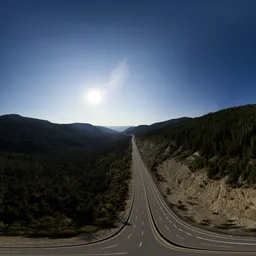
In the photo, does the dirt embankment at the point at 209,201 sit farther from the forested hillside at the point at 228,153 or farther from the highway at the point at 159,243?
the highway at the point at 159,243

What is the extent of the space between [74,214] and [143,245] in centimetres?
5232

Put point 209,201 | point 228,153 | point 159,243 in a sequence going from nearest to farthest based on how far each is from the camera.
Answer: point 159,243
point 209,201
point 228,153

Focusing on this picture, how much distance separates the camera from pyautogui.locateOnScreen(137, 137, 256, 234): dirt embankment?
5038 cm

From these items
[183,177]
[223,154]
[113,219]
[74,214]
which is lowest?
[74,214]

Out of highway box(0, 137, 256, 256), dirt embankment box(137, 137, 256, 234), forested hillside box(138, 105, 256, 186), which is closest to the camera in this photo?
highway box(0, 137, 256, 256)

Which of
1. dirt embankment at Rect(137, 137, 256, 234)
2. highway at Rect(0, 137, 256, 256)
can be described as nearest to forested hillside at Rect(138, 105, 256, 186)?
dirt embankment at Rect(137, 137, 256, 234)

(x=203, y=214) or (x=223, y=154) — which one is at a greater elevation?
(x=223, y=154)

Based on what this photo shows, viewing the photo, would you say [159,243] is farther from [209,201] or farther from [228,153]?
[228,153]

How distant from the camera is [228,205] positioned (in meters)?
59.9

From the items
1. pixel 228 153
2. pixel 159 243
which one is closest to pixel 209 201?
pixel 228 153

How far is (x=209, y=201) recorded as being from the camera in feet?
220

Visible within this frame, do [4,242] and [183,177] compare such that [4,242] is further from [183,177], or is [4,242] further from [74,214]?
[183,177]

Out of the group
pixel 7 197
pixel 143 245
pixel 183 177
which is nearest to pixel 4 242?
pixel 143 245

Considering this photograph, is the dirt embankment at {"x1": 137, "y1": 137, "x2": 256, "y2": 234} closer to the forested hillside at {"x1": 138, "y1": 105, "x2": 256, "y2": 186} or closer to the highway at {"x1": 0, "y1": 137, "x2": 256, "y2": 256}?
the forested hillside at {"x1": 138, "y1": 105, "x2": 256, "y2": 186}
